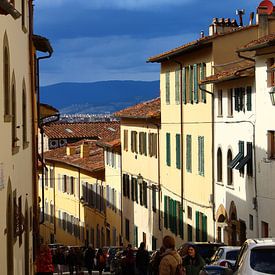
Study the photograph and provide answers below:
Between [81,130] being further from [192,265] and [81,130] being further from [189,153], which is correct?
[192,265]

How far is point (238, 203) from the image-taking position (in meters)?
37.2

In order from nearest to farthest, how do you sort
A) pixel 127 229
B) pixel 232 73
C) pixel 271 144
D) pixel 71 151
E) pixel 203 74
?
pixel 271 144, pixel 232 73, pixel 203 74, pixel 127 229, pixel 71 151

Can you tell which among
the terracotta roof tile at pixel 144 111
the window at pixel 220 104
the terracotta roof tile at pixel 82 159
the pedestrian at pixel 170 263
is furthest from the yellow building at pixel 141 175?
the pedestrian at pixel 170 263

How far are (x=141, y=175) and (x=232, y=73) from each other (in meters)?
20.7

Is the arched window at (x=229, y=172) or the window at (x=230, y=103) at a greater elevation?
the window at (x=230, y=103)

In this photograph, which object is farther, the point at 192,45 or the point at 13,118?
the point at 192,45

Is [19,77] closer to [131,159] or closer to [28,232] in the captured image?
[28,232]

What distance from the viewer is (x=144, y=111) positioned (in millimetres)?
55312

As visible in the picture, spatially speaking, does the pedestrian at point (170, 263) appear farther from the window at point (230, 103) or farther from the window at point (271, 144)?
the window at point (230, 103)

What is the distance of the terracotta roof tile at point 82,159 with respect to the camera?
221ft

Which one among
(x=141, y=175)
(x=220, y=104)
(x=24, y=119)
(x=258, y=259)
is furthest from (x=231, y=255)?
(x=141, y=175)

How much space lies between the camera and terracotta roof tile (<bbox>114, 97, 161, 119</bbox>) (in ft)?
171

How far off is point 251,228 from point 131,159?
2457cm

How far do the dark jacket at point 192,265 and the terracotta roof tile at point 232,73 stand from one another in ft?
61.0
